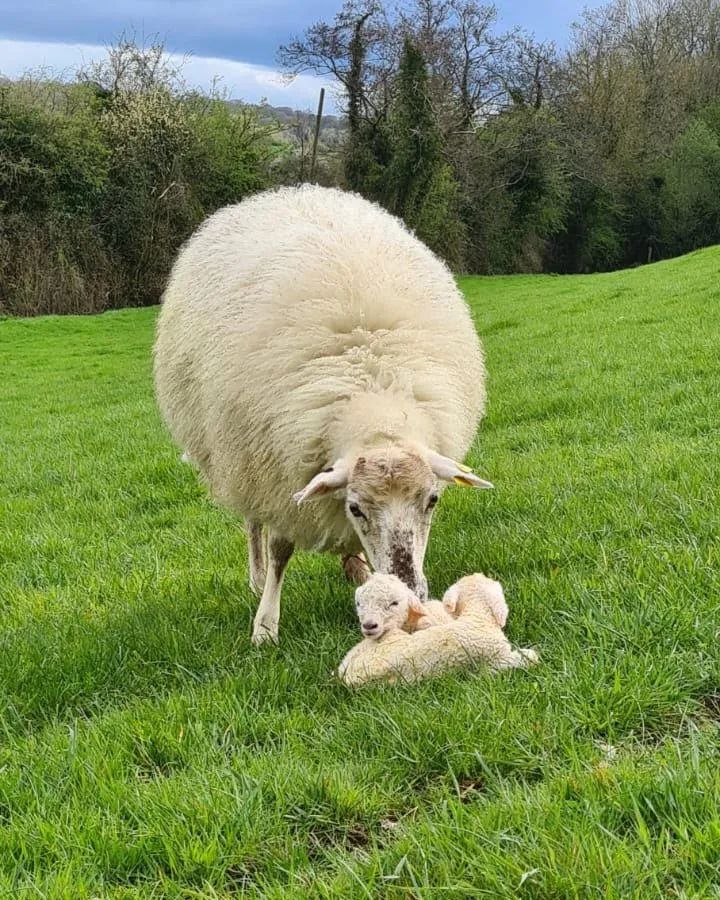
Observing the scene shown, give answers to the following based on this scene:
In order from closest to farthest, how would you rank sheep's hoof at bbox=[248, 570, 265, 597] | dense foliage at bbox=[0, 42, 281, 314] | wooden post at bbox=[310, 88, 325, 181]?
sheep's hoof at bbox=[248, 570, 265, 597] < dense foliage at bbox=[0, 42, 281, 314] < wooden post at bbox=[310, 88, 325, 181]

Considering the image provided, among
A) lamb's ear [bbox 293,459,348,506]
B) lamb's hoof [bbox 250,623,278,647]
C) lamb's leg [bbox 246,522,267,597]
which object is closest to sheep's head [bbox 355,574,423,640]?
lamb's ear [bbox 293,459,348,506]

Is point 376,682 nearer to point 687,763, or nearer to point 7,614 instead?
point 687,763

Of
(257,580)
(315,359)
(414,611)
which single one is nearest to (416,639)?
(414,611)

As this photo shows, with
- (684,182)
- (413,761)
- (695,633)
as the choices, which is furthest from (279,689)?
(684,182)

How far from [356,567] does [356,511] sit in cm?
89

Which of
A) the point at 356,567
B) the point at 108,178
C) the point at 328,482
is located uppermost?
the point at 108,178

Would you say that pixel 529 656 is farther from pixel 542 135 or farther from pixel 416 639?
pixel 542 135

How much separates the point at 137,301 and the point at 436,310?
23671 millimetres

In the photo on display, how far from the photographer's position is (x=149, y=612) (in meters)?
3.81

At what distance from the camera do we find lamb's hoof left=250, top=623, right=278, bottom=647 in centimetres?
340

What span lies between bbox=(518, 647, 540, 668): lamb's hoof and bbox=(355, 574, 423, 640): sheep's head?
368mm

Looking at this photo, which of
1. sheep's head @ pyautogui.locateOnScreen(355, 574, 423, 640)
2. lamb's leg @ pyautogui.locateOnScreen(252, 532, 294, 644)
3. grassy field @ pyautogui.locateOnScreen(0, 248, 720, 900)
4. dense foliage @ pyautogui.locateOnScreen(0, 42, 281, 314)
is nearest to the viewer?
grassy field @ pyautogui.locateOnScreen(0, 248, 720, 900)

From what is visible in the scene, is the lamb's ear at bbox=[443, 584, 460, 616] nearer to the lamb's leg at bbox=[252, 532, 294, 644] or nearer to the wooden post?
the lamb's leg at bbox=[252, 532, 294, 644]

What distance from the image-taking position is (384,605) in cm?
274
